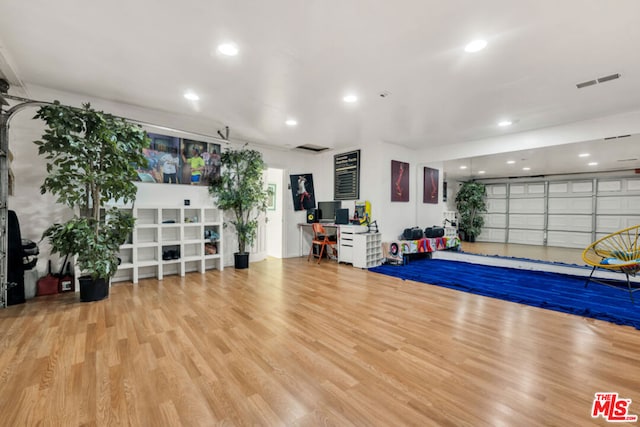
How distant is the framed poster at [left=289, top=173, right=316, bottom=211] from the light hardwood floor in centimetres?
359

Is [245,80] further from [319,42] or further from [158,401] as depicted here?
[158,401]

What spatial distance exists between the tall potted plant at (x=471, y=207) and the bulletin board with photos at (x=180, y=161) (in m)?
9.05

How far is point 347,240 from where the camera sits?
571cm

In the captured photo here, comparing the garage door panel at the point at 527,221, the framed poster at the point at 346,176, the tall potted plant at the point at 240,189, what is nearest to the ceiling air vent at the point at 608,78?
the framed poster at the point at 346,176

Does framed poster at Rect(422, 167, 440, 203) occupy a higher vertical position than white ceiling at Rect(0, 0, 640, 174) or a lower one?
lower

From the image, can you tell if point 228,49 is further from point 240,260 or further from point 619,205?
point 619,205

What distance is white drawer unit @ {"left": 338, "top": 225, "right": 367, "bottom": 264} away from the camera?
18.4ft

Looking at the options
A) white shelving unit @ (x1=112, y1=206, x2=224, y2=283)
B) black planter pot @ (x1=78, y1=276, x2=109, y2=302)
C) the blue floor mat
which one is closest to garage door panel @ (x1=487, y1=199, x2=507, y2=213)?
the blue floor mat

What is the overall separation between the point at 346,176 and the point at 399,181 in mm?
1239

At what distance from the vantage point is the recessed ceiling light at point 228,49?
2481 mm

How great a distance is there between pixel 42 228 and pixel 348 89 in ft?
14.6

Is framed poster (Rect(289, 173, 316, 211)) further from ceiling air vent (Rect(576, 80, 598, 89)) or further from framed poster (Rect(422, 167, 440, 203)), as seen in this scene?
ceiling air vent (Rect(576, 80, 598, 89))

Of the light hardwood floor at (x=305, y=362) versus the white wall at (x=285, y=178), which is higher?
the white wall at (x=285, y=178)

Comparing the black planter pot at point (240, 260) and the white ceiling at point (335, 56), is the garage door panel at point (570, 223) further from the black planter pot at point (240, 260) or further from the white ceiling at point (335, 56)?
the black planter pot at point (240, 260)
